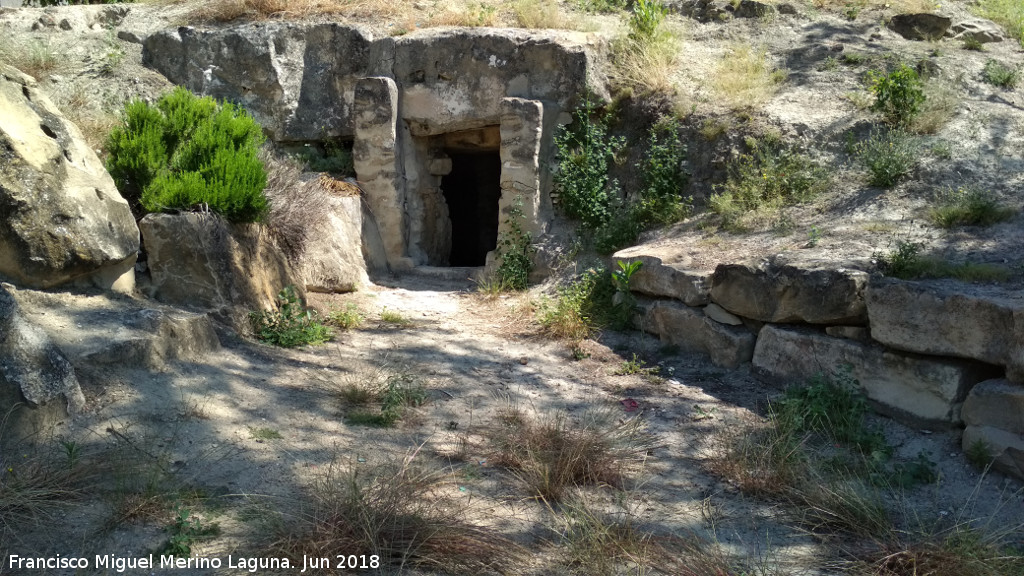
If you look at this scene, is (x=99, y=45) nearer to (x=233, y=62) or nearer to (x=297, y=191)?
(x=233, y=62)

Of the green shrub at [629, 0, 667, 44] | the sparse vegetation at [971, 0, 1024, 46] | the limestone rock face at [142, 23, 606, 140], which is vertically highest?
the sparse vegetation at [971, 0, 1024, 46]

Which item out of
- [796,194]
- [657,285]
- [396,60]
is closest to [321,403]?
[657,285]

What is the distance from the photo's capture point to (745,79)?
809cm

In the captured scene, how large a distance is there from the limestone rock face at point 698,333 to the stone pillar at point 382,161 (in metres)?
3.42

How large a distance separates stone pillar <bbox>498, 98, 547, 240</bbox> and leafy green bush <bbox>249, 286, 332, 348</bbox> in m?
2.87

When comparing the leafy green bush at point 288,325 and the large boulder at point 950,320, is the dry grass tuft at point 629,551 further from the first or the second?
the leafy green bush at point 288,325

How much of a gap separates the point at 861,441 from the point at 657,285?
215 centimetres

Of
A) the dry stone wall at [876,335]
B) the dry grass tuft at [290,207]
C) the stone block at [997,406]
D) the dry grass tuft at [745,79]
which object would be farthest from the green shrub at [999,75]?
the dry grass tuft at [290,207]

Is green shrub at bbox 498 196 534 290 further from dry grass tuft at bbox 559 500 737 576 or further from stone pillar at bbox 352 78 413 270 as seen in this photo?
dry grass tuft at bbox 559 500 737 576

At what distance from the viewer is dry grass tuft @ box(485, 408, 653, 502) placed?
3840mm

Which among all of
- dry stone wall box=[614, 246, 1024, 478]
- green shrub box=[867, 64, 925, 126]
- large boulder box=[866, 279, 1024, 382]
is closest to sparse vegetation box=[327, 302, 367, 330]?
dry stone wall box=[614, 246, 1024, 478]

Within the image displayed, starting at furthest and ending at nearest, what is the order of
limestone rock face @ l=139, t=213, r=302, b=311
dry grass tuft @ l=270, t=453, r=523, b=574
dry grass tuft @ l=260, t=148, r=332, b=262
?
dry grass tuft @ l=260, t=148, r=332, b=262 < limestone rock face @ l=139, t=213, r=302, b=311 < dry grass tuft @ l=270, t=453, r=523, b=574

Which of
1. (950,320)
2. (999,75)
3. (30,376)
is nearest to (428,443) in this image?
(30,376)

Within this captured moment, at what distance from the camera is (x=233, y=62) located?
8.84 meters
